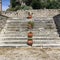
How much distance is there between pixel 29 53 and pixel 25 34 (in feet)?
12.5

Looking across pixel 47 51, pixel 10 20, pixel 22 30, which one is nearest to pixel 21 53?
pixel 47 51

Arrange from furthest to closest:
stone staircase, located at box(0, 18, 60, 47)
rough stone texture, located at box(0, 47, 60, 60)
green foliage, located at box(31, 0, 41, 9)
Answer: green foliage, located at box(31, 0, 41, 9), stone staircase, located at box(0, 18, 60, 47), rough stone texture, located at box(0, 47, 60, 60)

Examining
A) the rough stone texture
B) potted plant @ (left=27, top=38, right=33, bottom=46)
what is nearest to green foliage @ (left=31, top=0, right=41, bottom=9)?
potted plant @ (left=27, top=38, right=33, bottom=46)

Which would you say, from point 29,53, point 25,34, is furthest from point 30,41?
point 29,53

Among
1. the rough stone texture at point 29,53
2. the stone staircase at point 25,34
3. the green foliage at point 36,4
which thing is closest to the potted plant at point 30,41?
the stone staircase at point 25,34

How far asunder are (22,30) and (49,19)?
3.19 meters

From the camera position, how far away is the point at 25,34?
1484 centimetres

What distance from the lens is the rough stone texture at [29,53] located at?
34.0 ft

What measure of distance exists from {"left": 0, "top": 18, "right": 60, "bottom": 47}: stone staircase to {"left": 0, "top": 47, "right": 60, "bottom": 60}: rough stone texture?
0.73m

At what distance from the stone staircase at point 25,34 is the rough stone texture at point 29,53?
0.73 metres

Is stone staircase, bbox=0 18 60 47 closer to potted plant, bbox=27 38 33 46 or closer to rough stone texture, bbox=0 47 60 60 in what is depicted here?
potted plant, bbox=27 38 33 46

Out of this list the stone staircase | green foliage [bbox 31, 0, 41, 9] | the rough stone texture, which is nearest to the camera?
the rough stone texture

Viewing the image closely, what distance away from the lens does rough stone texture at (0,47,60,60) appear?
10361 mm

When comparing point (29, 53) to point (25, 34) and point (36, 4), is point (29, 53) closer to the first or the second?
point (25, 34)
